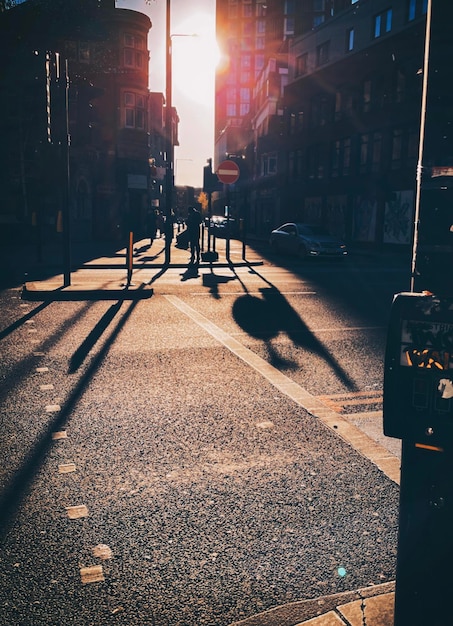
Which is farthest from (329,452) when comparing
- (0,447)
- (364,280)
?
(364,280)

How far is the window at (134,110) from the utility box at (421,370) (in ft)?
128

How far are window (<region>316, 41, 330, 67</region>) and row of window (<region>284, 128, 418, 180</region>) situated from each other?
558 centimetres

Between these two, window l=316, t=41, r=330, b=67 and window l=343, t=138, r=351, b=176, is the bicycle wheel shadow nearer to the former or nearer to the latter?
window l=343, t=138, r=351, b=176

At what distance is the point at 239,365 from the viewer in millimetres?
7086

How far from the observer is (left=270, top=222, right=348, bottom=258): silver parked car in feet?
76.1

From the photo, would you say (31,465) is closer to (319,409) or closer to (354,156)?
(319,409)

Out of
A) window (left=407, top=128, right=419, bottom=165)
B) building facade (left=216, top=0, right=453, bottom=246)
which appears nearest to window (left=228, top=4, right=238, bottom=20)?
building facade (left=216, top=0, right=453, bottom=246)

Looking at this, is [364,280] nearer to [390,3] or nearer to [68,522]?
[68,522]

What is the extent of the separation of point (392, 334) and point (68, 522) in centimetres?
237

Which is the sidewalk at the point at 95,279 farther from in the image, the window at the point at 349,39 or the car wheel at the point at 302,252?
the window at the point at 349,39

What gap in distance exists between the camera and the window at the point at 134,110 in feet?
126

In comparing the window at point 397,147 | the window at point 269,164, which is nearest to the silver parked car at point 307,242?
the window at point 397,147

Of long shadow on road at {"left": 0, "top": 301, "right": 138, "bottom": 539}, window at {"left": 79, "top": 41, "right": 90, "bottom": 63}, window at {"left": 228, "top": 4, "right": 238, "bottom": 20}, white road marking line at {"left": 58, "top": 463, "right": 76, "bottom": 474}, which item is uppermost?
window at {"left": 228, "top": 4, "right": 238, "bottom": 20}

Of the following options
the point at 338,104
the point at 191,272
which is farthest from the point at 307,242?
the point at 338,104
